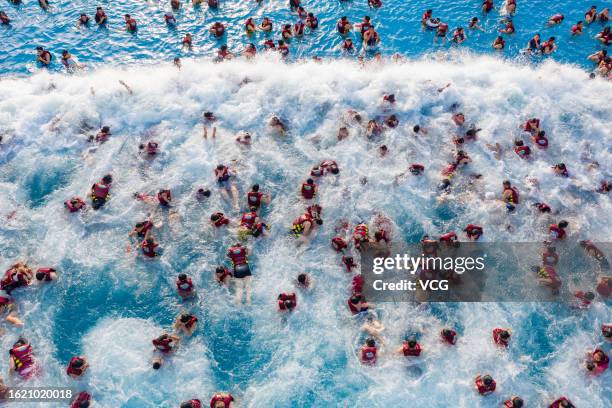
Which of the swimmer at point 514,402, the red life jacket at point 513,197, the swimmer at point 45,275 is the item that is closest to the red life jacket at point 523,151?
the red life jacket at point 513,197

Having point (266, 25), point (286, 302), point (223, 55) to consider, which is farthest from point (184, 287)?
point (266, 25)

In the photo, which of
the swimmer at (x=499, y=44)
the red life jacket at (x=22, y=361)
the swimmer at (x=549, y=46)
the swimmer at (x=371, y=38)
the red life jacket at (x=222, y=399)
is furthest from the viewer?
the swimmer at (x=371, y=38)

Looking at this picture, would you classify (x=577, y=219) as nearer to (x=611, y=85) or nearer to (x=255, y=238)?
(x=611, y=85)

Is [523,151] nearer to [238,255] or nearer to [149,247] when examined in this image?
[238,255]

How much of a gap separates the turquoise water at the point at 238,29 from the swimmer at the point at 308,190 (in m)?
10.7

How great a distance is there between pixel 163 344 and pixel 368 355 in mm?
7831

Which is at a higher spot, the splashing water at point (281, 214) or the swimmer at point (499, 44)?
the swimmer at point (499, 44)

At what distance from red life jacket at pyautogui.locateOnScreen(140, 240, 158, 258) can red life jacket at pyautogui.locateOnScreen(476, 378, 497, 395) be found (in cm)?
1400

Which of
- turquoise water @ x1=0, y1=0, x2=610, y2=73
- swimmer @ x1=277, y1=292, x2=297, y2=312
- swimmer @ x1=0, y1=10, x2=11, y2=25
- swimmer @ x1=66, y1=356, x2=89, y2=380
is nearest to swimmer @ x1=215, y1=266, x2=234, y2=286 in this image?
swimmer @ x1=277, y1=292, x2=297, y2=312

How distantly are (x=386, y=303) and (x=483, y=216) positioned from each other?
6496 mm

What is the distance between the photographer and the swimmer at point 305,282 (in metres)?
18.1

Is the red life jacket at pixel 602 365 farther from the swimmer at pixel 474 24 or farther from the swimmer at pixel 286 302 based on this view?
the swimmer at pixel 474 24

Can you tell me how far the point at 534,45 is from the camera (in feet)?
88.1

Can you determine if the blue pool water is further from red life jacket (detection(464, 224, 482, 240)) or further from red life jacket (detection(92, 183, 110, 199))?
red life jacket (detection(464, 224, 482, 240))
